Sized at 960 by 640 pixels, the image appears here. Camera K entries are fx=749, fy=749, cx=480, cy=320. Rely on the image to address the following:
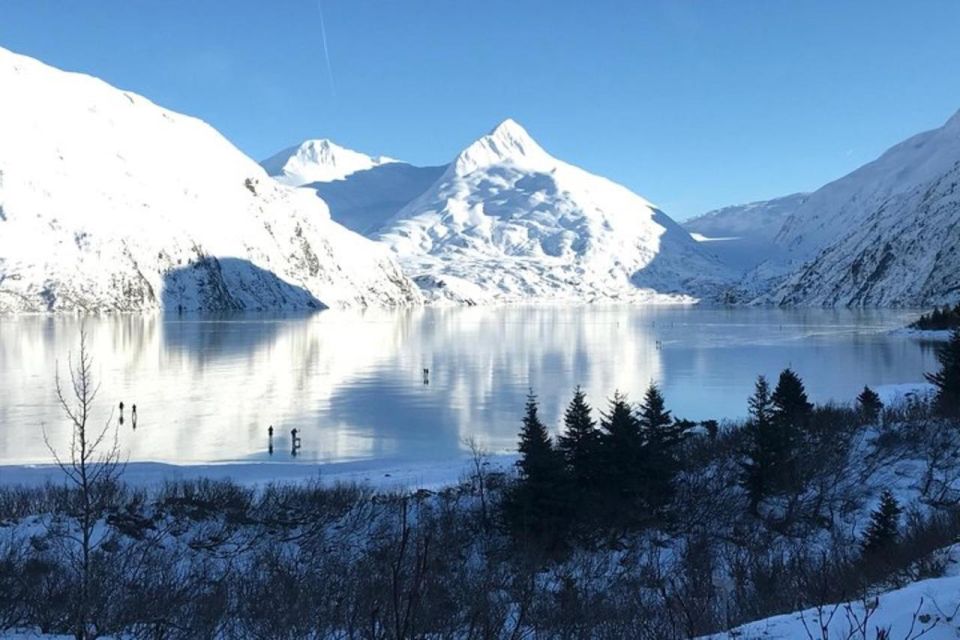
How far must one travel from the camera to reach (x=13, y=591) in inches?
475

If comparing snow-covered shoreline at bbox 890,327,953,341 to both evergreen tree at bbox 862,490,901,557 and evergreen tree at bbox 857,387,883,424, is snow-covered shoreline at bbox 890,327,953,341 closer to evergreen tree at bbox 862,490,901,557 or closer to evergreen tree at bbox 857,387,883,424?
evergreen tree at bbox 857,387,883,424

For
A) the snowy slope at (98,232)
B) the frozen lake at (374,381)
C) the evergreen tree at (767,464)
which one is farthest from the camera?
the snowy slope at (98,232)

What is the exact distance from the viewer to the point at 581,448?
21094mm

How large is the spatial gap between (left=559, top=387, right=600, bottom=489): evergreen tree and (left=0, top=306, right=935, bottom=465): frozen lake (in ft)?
25.5

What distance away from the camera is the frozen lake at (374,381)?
3081 cm

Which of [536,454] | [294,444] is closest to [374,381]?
[294,444]

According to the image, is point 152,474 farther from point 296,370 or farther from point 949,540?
point 296,370

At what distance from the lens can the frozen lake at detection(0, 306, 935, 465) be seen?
101ft

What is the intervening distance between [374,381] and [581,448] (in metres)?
29.0

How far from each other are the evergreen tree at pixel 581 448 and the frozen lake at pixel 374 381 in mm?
7766

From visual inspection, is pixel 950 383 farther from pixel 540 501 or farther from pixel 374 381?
pixel 374 381

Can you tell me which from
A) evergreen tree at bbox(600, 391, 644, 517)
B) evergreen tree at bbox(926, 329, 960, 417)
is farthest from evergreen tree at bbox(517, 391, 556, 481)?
evergreen tree at bbox(926, 329, 960, 417)

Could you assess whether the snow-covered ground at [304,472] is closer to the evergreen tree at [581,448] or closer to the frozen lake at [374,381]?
the frozen lake at [374,381]

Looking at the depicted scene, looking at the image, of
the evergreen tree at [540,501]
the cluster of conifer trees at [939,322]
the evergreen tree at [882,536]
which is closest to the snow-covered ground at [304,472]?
the evergreen tree at [540,501]
